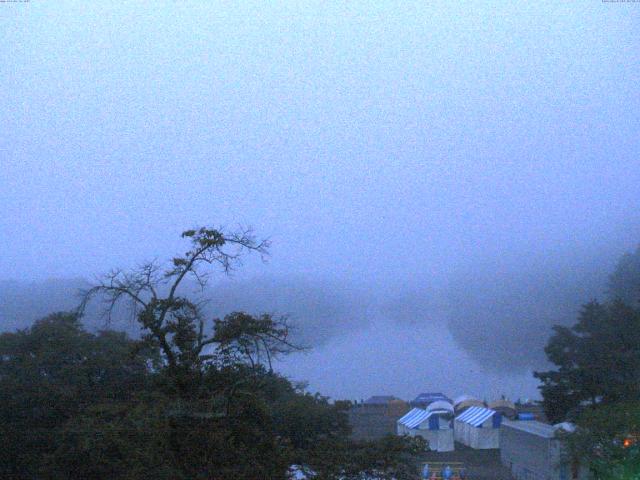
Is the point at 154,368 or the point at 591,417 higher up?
the point at 154,368

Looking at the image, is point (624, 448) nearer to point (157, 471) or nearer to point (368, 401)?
point (157, 471)

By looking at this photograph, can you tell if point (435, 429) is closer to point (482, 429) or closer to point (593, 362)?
point (482, 429)

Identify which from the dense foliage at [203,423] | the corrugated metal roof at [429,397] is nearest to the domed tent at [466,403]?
the corrugated metal roof at [429,397]

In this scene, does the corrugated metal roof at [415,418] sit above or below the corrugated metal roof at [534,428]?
below

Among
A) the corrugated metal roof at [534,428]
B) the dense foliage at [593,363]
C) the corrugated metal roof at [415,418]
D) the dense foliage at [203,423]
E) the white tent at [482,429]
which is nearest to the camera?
the dense foliage at [203,423]

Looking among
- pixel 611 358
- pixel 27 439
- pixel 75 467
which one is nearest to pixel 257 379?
pixel 75 467

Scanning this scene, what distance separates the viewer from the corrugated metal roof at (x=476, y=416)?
3575 cm

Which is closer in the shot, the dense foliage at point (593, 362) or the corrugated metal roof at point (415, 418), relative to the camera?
the dense foliage at point (593, 362)

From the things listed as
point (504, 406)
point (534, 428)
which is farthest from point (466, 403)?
point (534, 428)

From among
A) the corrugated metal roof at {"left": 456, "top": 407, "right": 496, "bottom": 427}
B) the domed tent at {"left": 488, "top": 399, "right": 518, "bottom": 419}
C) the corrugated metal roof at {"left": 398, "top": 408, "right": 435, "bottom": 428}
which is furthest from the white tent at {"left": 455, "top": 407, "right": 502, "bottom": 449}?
the domed tent at {"left": 488, "top": 399, "right": 518, "bottom": 419}

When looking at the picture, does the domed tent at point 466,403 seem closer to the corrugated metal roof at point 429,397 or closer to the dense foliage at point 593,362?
the corrugated metal roof at point 429,397

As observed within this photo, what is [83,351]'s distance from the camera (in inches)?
679

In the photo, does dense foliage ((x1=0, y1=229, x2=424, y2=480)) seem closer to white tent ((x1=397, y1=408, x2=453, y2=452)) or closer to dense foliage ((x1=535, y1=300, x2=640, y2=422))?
dense foliage ((x1=535, y1=300, x2=640, y2=422))

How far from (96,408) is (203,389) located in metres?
1.67
